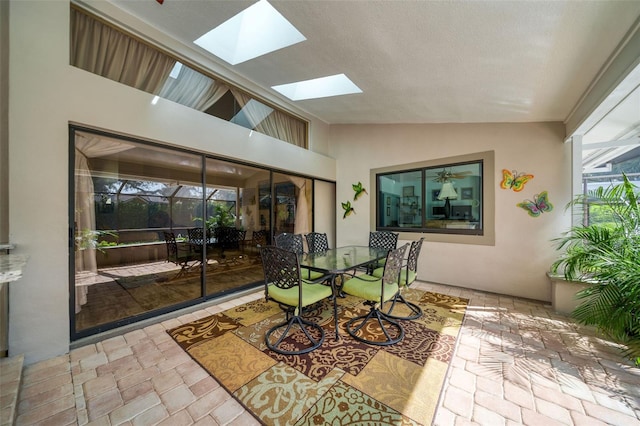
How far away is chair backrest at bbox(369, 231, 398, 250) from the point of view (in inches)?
165

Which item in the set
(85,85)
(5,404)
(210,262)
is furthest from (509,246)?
(85,85)

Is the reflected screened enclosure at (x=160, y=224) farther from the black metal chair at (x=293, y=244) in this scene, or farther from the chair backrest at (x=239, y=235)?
the black metal chair at (x=293, y=244)

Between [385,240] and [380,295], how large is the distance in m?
2.04

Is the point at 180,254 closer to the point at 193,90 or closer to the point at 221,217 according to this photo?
the point at 221,217

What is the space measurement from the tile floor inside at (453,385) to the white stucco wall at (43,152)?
0.38 metres

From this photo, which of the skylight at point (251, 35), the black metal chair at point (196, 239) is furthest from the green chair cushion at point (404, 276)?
the skylight at point (251, 35)

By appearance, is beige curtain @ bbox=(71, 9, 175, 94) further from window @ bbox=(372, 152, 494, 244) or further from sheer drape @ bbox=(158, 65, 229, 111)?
window @ bbox=(372, 152, 494, 244)

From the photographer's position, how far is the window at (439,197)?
3.97 m

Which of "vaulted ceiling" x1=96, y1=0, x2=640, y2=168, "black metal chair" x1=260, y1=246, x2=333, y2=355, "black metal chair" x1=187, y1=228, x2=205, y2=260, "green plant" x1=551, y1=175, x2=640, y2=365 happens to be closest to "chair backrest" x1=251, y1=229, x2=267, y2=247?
"black metal chair" x1=187, y1=228, x2=205, y2=260

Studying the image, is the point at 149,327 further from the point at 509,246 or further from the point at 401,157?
the point at 509,246

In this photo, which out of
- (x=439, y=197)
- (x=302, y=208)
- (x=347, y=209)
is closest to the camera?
(x=439, y=197)

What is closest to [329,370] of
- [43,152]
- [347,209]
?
[43,152]

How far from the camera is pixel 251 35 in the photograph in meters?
2.79

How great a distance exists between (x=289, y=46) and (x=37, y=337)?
3.70 m
